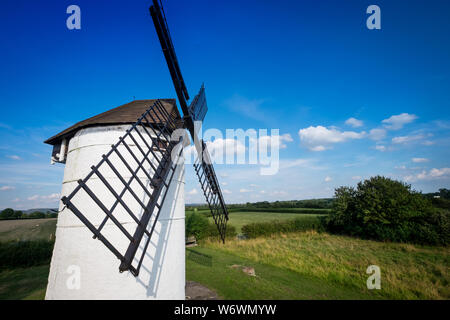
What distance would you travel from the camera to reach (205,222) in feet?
71.7

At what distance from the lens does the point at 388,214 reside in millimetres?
19875

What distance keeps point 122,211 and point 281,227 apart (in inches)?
937

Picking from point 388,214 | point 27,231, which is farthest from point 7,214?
point 388,214

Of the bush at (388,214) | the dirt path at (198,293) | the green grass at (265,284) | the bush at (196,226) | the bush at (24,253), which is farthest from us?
the bush at (196,226)

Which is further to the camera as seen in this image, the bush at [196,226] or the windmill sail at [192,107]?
the bush at [196,226]

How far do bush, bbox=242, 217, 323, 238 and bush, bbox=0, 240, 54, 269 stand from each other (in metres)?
19.4

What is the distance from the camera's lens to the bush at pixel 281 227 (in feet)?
75.8

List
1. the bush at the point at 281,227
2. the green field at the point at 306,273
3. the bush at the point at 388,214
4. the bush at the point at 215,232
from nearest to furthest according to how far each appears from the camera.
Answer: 1. the green field at the point at 306,273
2. the bush at the point at 388,214
3. the bush at the point at 215,232
4. the bush at the point at 281,227

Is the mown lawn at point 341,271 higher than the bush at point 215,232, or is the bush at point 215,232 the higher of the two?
the mown lawn at point 341,271

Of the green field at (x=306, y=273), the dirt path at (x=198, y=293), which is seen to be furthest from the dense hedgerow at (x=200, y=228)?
the dirt path at (x=198, y=293)

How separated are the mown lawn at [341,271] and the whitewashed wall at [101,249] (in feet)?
14.4

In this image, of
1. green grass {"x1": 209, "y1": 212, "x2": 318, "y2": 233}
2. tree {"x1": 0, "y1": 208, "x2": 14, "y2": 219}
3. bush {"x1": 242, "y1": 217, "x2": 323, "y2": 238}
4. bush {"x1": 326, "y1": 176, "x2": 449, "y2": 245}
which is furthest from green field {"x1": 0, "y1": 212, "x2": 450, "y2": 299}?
tree {"x1": 0, "y1": 208, "x2": 14, "y2": 219}

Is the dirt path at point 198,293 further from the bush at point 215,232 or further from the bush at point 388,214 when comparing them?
the bush at point 388,214
